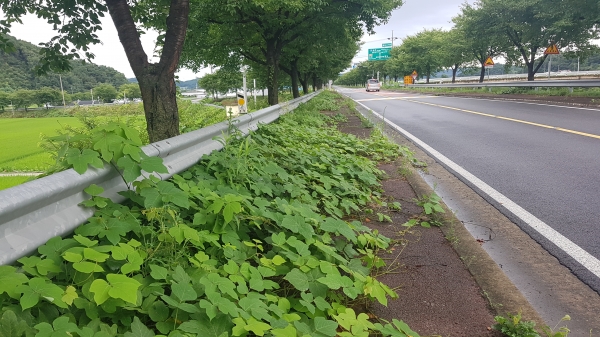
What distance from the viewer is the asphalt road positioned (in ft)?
9.46

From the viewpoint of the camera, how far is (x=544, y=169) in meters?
5.00

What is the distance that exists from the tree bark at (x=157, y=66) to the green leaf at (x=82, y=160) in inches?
74.6

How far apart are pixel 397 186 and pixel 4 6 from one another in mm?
4671

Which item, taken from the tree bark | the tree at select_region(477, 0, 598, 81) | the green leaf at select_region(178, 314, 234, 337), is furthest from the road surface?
Result: the tree at select_region(477, 0, 598, 81)

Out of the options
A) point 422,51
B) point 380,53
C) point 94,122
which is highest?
point 422,51

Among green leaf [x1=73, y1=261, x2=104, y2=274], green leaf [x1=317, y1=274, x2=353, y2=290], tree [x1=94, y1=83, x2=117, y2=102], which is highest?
tree [x1=94, y1=83, x2=117, y2=102]

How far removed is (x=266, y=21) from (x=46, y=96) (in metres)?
83.3

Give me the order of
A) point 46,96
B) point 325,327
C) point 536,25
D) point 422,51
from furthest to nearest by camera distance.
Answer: point 46,96
point 422,51
point 536,25
point 325,327

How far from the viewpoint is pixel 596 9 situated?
17406 millimetres

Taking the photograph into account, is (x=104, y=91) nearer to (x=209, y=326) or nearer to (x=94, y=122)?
(x=94, y=122)

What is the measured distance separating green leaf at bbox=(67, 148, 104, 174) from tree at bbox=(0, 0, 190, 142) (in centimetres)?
190

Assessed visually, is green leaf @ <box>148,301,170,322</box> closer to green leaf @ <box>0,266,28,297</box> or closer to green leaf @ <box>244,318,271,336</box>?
green leaf @ <box>244,318,271,336</box>

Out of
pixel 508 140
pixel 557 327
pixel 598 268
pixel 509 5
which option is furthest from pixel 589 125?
pixel 509 5

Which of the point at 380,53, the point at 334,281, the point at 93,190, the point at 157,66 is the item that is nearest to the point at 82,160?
the point at 93,190
